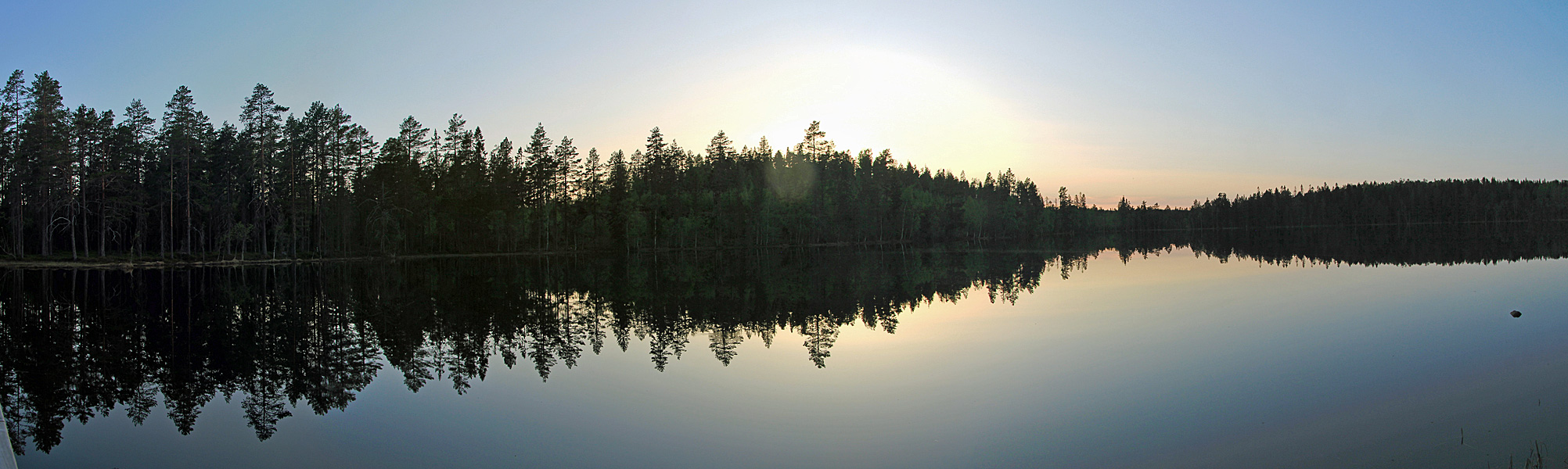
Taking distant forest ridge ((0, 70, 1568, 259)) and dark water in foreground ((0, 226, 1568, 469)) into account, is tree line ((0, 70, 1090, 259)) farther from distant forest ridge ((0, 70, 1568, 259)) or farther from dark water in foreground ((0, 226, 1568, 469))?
dark water in foreground ((0, 226, 1568, 469))

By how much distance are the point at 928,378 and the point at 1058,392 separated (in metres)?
2.09

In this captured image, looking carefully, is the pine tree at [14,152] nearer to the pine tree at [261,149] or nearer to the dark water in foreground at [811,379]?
the pine tree at [261,149]

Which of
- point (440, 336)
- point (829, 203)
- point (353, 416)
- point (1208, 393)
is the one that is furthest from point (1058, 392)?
point (829, 203)

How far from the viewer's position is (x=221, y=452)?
28.9ft

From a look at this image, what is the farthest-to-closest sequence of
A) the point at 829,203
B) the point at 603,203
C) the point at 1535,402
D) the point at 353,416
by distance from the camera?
the point at 829,203
the point at 603,203
the point at 353,416
the point at 1535,402

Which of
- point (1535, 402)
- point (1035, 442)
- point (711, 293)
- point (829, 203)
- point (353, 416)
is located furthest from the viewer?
point (829, 203)

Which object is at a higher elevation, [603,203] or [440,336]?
[603,203]

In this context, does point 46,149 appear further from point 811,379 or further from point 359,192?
point 811,379

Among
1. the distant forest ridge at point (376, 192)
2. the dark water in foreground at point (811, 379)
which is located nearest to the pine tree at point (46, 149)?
the distant forest ridge at point (376, 192)

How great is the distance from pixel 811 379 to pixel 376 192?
61011 mm

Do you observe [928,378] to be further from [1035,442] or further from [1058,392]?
[1035,442]

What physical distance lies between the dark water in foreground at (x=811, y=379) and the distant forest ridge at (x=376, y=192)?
108 ft

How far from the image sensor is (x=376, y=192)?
6253 centimetres

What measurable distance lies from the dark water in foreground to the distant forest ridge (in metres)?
33.0
